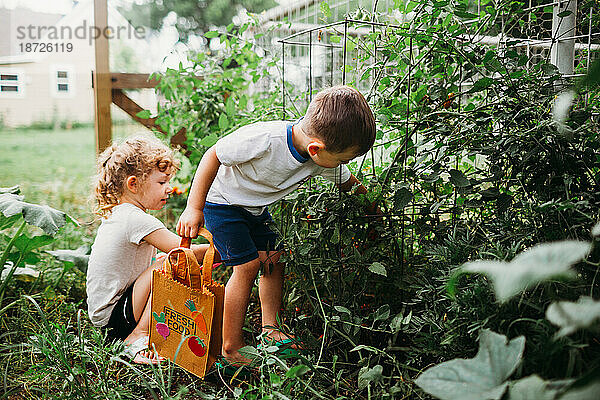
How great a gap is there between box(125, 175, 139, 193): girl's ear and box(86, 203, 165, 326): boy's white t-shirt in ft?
0.25

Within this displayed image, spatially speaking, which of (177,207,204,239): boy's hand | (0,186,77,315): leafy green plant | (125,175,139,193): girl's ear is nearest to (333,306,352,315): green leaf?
(177,207,204,239): boy's hand

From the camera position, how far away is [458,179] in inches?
59.4

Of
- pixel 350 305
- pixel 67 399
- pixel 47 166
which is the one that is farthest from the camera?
pixel 47 166

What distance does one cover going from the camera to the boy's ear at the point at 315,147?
157 cm

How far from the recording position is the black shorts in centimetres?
188

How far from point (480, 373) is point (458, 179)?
790 mm

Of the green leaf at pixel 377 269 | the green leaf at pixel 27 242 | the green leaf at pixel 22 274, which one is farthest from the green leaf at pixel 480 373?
the green leaf at pixel 22 274

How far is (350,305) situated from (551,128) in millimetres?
770

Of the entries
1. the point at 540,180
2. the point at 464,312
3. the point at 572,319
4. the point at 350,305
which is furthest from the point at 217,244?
the point at 572,319

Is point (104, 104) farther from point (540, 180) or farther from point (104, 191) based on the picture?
point (540, 180)

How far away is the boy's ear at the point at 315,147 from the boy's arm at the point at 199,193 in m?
0.32

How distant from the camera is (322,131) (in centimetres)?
157

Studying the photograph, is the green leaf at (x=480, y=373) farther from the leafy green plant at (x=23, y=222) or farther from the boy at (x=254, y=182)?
the leafy green plant at (x=23, y=222)

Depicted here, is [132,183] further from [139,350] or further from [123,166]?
[139,350]
